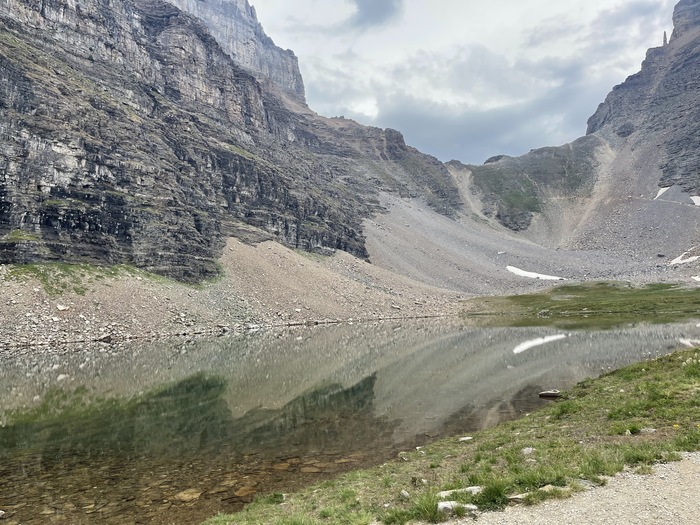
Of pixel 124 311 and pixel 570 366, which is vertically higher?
pixel 570 366

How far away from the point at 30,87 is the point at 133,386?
97.2 m

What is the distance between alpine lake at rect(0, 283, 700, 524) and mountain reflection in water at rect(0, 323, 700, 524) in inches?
3.9

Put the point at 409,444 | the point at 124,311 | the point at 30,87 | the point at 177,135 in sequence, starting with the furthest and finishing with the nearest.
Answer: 1. the point at 177,135
2. the point at 30,87
3. the point at 124,311
4. the point at 409,444

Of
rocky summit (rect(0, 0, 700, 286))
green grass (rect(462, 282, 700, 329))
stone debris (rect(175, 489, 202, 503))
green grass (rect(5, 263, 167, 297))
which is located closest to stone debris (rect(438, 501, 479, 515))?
stone debris (rect(175, 489, 202, 503))

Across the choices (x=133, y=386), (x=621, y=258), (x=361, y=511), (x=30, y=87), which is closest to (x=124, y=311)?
(x=133, y=386)

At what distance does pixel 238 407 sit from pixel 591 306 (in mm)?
98348

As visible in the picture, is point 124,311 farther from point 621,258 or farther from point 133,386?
point 621,258

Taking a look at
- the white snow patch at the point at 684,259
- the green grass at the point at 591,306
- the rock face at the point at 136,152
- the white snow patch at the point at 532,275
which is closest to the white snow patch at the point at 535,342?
the green grass at the point at 591,306

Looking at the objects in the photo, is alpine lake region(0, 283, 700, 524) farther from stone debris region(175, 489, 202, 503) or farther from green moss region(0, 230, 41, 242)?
green moss region(0, 230, 41, 242)

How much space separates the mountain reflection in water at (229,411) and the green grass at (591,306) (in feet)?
95.0

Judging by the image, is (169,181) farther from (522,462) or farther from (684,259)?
(684,259)

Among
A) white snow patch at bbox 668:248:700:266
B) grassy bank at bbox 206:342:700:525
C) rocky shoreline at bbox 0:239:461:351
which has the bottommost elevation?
rocky shoreline at bbox 0:239:461:351

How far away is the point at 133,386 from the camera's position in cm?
3469

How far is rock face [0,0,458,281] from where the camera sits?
300 ft
